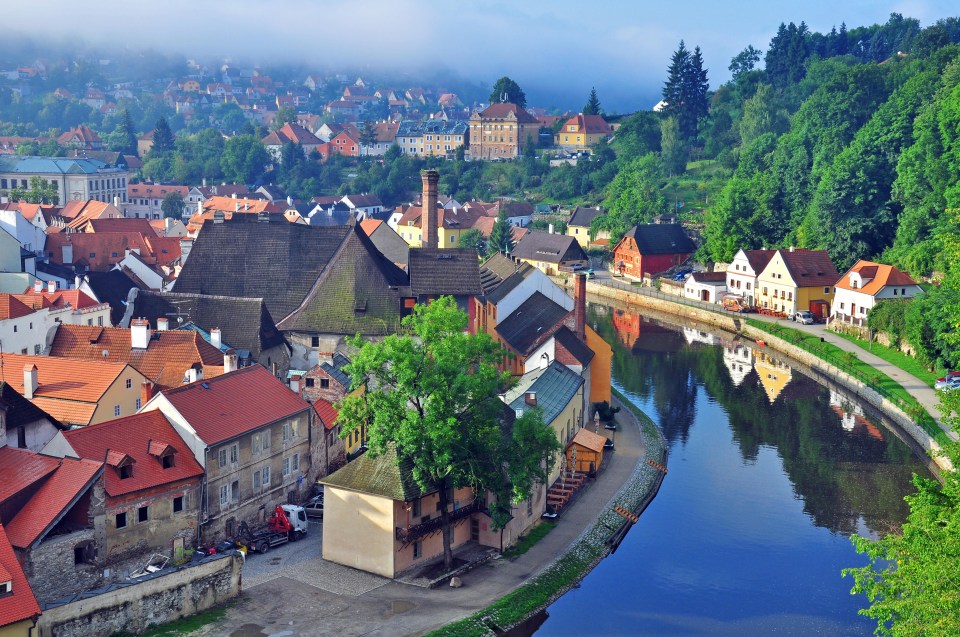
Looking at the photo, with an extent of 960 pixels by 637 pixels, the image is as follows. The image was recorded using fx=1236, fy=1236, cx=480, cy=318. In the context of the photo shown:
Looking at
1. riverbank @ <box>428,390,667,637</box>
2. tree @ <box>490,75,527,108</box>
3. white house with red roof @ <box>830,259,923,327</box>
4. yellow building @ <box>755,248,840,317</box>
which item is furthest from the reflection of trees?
tree @ <box>490,75,527,108</box>

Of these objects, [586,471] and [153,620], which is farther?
[586,471]

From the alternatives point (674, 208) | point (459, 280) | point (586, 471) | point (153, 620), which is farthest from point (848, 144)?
point (153, 620)

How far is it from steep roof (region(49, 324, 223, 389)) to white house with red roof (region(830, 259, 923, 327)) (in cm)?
4334

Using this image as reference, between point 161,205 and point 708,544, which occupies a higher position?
point 161,205

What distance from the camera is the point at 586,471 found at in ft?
158

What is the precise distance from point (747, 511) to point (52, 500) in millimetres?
25172

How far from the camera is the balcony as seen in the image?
36.9m

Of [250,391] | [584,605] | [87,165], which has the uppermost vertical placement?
[87,165]

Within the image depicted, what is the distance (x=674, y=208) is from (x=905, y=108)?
31.0 meters

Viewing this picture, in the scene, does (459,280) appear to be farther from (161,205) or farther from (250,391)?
(161,205)

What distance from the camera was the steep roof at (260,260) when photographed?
6216 centimetres

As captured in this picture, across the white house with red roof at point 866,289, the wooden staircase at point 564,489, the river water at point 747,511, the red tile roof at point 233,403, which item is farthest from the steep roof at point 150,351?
the white house with red roof at point 866,289

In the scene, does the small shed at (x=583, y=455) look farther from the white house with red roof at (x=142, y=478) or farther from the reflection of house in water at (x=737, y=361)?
the reflection of house in water at (x=737, y=361)

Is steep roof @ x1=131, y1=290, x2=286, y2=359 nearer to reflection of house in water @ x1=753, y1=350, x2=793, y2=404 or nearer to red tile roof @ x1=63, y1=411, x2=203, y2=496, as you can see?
red tile roof @ x1=63, y1=411, x2=203, y2=496
